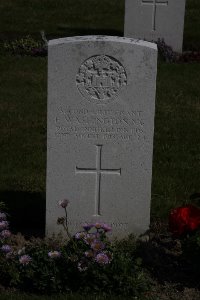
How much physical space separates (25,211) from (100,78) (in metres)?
1.58

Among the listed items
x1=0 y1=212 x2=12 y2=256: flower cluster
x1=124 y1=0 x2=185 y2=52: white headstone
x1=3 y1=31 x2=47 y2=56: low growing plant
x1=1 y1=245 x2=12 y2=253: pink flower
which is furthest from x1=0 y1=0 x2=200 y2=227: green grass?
x1=1 y1=245 x2=12 y2=253: pink flower

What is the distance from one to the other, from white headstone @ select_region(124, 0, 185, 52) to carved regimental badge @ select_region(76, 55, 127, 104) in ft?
24.5

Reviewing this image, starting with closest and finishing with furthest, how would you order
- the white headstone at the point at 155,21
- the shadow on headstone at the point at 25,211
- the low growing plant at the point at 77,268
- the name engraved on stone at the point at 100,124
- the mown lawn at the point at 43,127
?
the low growing plant at the point at 77,268
the name engraved on stone at the point at 100,124
the shadow on headstone at the point at 25,211
the mown lawn at the point at 43,127
the white headstone at the point at 155,21

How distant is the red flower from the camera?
5.32 meters

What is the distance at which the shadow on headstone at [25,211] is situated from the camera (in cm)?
637

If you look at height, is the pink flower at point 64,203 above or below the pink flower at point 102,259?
above

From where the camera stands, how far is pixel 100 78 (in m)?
5.61

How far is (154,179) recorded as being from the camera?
24.3ft

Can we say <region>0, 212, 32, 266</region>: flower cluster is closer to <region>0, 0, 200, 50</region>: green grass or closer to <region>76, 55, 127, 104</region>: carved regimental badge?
<region>76, 55, 127, 104</region>: carved regimental badge

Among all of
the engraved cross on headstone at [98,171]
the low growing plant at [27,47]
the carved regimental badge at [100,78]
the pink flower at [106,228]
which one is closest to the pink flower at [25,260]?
the pink flower at [106,228]

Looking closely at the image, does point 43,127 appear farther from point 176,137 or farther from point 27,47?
point 27,47

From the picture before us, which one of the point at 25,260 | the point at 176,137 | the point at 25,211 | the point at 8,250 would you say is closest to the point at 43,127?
the point at 176,137

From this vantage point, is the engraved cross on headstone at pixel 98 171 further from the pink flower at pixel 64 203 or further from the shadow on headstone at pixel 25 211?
the shadow on headstone at pixel 25 211

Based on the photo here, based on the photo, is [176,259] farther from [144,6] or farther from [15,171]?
[144,6]
